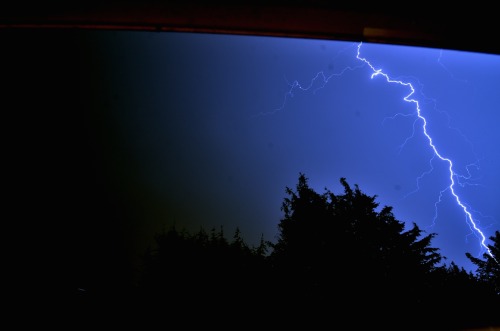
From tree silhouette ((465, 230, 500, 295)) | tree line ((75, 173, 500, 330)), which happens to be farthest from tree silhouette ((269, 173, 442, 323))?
tree silhouette ((465, 230, 500, 295))

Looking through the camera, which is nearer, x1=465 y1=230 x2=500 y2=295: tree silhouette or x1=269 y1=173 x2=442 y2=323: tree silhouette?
x1=269 y1=173 x2=442 y2=323: tree silhouette

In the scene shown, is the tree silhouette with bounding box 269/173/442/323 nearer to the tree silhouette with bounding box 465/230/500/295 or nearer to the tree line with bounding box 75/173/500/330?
the tree line with bounding box 75/173/500/330

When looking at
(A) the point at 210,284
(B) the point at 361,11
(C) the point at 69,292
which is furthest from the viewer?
(A) the point at 210,284

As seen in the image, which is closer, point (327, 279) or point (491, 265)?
point (327, 279)

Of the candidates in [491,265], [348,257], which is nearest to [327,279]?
[348,257]

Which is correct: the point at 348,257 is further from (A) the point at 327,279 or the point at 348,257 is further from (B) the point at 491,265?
(B) the point at 491,265

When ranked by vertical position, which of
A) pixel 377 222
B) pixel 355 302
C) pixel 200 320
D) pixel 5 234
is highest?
pixel 377 222

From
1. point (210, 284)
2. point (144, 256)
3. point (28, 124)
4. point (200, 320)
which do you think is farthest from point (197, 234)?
point (28, 124)

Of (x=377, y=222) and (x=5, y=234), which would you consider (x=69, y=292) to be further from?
(x=377, y=222)

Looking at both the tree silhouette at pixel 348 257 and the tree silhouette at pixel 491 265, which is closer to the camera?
the tree silhouette at pixel 348 257

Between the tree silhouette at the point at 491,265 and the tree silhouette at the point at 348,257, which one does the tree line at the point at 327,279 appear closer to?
the tree silhouette at the point at 348,257

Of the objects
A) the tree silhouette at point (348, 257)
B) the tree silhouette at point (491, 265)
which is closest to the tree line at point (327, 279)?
the tree silhouette at point (348, 257)
